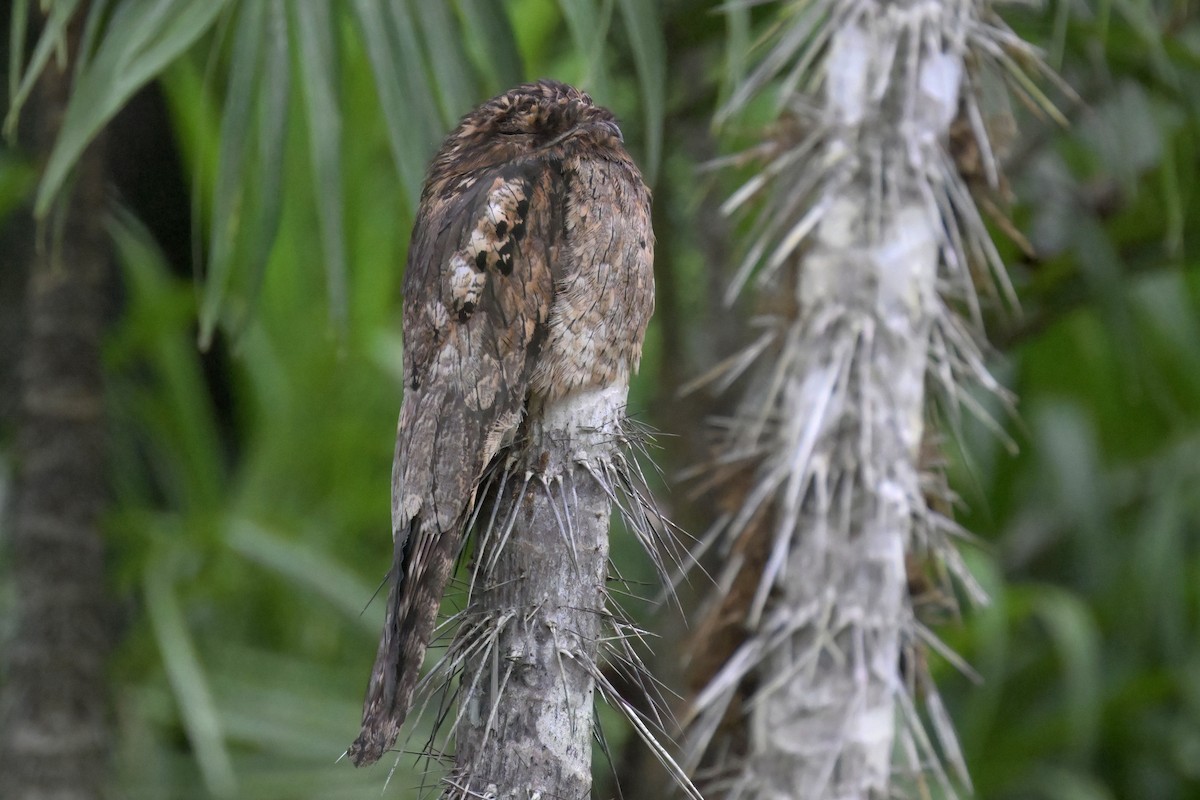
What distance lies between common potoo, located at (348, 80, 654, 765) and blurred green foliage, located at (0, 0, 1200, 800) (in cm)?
54

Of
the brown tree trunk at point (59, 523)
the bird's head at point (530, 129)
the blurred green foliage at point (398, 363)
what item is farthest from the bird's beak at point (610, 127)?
the brown tree trunk at point (59, 523)

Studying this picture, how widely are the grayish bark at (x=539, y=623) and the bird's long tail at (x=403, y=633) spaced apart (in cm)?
4

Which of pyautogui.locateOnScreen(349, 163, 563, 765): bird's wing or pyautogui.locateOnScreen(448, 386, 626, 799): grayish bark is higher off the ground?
pyautogui.locateOnScreen(349, 163, 563, 765): bird's wing

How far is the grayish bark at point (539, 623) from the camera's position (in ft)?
3.18

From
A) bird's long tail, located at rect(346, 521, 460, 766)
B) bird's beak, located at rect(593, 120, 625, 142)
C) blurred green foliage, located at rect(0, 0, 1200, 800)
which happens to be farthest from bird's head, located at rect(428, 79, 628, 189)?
blurred green foliage, located at rect(0, 0, 1200, 800)

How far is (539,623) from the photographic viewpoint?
0.99 meters

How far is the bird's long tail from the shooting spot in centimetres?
93

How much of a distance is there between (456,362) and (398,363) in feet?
6.44

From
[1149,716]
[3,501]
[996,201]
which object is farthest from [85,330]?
[1149,716]

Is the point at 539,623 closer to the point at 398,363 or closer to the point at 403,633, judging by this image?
the point at 403,633

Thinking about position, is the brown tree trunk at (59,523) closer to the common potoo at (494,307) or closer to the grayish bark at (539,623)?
the common potoo at (494,307)

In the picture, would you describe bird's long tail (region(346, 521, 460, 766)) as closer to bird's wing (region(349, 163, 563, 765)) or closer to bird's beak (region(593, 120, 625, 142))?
bird's wing (region(349, 163, 563, 765))

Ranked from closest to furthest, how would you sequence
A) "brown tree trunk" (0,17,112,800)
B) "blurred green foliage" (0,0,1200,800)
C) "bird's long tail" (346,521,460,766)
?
1. "bird's long tail" (346,521,460,766)
2. "blurred green foliage" (0,0,1200,800)
3. "brown tree trunk" (0,17,112,800)

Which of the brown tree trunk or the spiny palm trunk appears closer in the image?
the spiny palm trunk
